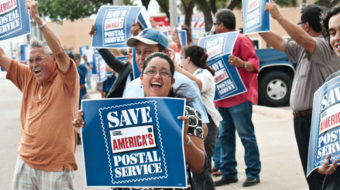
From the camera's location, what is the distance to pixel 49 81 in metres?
4.17

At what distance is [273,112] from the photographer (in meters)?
12.2

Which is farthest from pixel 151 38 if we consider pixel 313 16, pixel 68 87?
pixel 313 16

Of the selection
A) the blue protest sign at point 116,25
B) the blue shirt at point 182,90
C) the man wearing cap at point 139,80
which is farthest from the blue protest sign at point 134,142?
the blue protest sign at point 116,25

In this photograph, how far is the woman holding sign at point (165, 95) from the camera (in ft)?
9.91

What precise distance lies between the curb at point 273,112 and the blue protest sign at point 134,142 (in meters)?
8.78

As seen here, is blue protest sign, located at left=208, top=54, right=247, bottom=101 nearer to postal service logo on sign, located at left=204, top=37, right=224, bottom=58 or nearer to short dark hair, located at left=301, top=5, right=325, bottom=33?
postal service logo on sign, located at left=204, top=37, right=224, bottom=58

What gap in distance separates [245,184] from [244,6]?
216 cm

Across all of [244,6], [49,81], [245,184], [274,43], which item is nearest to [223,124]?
Answer: [245,184]

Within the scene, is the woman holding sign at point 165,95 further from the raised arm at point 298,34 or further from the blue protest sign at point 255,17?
the blue protest sign at point 255,17

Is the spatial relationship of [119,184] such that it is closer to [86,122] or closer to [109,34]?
[86,122]

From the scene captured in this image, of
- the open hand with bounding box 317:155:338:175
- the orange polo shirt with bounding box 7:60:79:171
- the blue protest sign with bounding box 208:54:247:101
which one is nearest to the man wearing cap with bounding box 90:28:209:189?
the orange polo shirt with bounding box 7:60:79:171

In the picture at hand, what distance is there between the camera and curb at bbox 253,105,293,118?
11610 millimetres

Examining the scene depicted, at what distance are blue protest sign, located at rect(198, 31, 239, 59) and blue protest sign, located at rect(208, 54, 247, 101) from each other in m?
0.06

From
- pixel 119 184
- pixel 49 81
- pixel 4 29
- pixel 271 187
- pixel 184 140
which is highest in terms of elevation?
pixel 4 29
